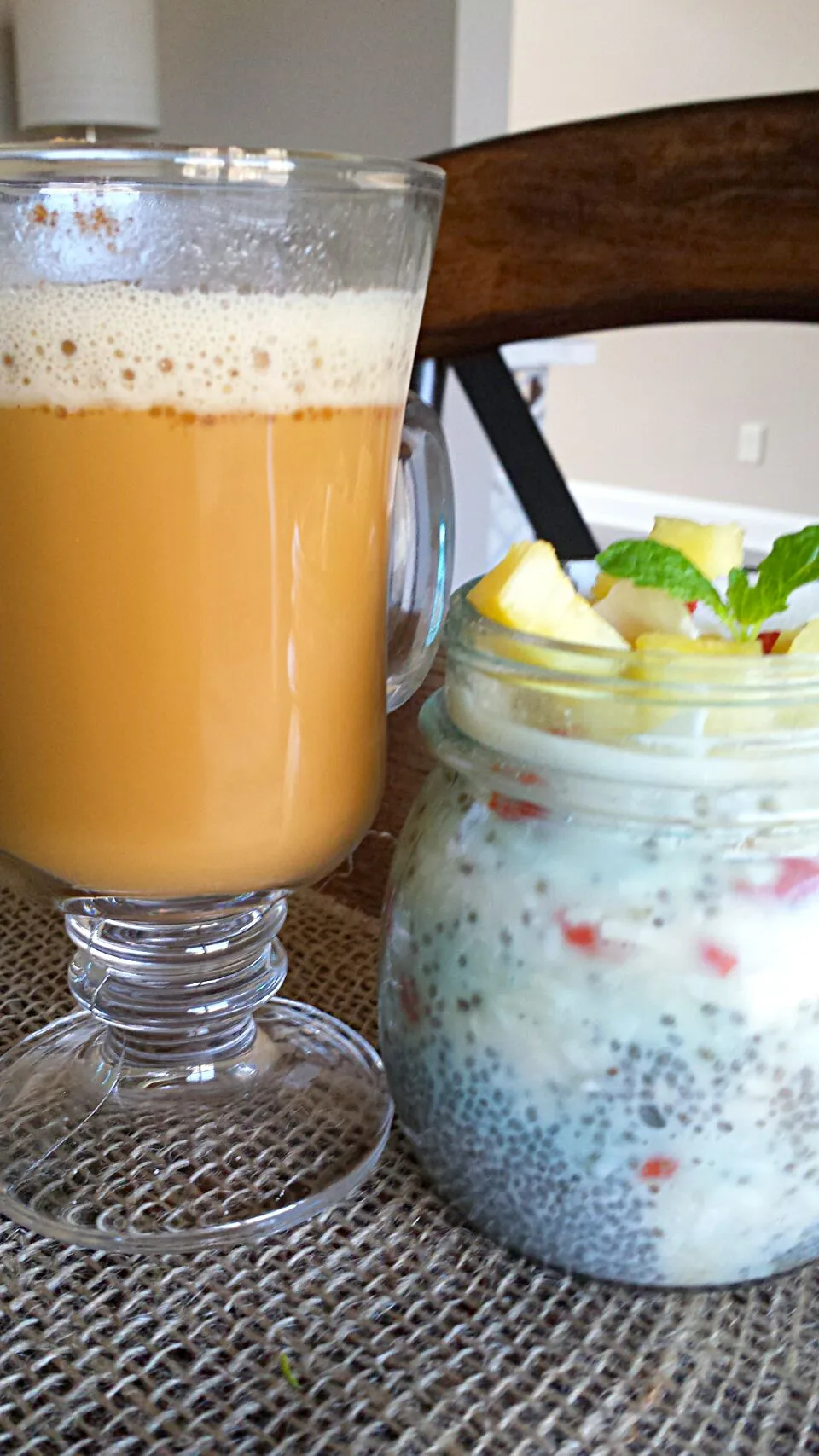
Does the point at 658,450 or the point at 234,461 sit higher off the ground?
the point at 234,461

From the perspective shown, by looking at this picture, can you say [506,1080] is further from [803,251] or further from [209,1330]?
[803,251]

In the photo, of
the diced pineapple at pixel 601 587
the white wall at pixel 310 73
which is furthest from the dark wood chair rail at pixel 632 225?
the white wall at pixel 310 73

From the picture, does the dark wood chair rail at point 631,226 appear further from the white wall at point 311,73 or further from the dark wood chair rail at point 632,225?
the white wall at point 311,73

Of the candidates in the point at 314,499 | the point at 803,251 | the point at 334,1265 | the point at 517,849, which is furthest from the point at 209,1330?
the point at 803,251

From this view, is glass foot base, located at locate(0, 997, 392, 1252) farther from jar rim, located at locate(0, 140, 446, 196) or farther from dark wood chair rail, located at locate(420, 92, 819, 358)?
dark wood chair rail, located at locate(420, 92, 819, 358)

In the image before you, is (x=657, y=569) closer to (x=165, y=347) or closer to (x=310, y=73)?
(x=165, y=347)

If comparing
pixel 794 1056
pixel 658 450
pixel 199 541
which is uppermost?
pixel 199 541

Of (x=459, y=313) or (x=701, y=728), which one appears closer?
(x=701, y=728)
